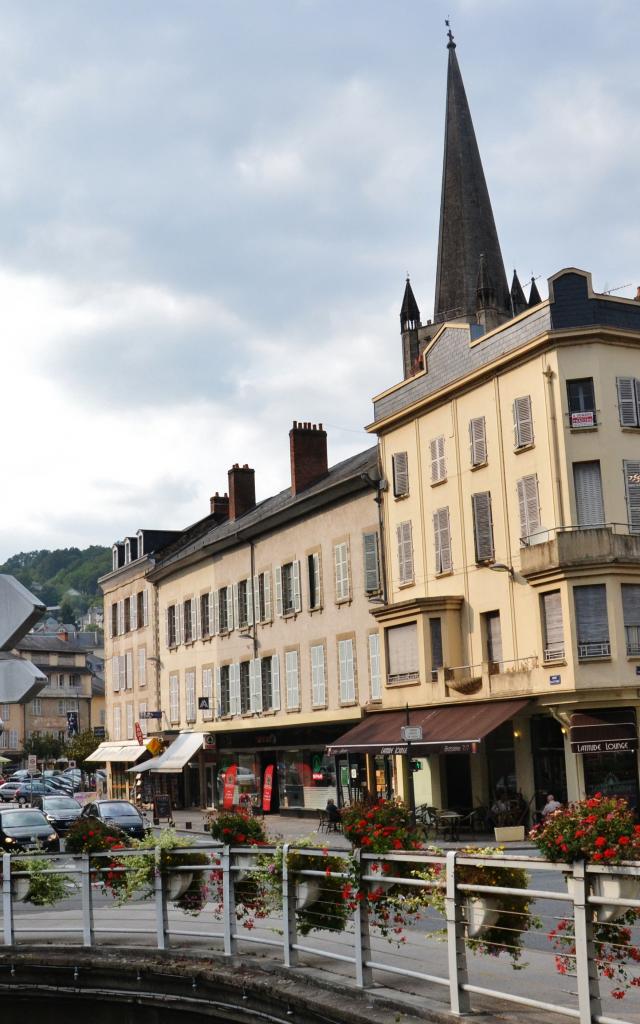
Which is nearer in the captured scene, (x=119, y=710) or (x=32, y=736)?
(x=119, y=710)

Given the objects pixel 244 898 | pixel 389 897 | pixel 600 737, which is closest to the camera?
pixel 389 897

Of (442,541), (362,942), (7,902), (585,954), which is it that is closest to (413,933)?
(362,942)

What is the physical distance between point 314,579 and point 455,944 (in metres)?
31.4

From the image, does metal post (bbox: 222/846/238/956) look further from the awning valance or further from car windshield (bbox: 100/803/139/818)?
car windshield (bbox: 100/803/139/818)

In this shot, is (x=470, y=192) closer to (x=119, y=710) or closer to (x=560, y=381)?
(x=119, y=710)

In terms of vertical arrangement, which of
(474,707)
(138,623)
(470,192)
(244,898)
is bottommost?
(244,898)

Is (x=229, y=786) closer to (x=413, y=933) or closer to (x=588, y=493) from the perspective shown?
(x=588, y=493)

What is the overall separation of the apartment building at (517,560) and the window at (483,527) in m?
0.04

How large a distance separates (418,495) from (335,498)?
4945 mm

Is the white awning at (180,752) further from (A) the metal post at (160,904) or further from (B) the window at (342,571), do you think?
(A) the metal post at (160,904)

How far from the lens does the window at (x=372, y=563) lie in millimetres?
36312

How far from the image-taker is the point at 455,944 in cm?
871

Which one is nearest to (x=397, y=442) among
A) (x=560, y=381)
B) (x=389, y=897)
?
(x=560, y=381)

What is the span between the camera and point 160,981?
12.4 meters
